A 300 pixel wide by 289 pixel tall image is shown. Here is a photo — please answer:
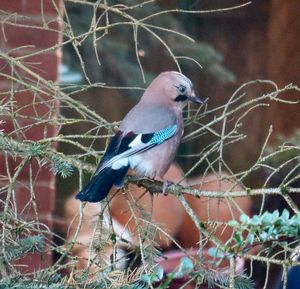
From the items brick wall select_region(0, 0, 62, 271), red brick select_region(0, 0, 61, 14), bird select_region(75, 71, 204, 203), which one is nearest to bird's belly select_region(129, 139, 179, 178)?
bird select_region(75, 71, 204, 203)

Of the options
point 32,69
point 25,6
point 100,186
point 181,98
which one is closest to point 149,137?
point 181,98

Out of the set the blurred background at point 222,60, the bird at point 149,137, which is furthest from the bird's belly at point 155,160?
the blurred background at point 222,60

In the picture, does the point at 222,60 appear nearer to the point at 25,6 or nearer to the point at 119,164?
the point at 25,6

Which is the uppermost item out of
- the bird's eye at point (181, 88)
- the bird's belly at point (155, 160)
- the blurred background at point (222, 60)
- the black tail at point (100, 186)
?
the bird's eye at point (181, 88)

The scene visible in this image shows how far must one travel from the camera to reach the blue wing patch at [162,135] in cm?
228

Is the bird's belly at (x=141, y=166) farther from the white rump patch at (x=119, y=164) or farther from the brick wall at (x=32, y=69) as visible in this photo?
the brick wall at (x=32, y=69)

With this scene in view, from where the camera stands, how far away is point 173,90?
94.1 inches

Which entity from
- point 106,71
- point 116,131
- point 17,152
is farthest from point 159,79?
point 106,71

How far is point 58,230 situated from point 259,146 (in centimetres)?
82

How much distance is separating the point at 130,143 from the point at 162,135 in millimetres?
142

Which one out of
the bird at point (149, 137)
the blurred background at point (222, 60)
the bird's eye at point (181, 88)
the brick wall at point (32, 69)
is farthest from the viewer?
the blurred background at point (222, 60)

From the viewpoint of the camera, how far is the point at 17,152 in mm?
1882

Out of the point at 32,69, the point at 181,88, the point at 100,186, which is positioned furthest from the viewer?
the point at 32,69

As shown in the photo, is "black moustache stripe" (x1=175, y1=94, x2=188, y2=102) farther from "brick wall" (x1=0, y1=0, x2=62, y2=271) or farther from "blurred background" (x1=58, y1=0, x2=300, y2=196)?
"blurred background" (x1=58, y1=0, x2=300, y2=196)
